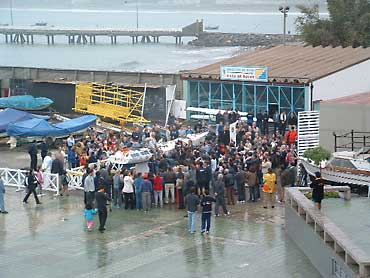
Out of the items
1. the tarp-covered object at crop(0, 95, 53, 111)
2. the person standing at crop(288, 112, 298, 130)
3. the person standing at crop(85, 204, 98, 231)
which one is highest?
the tarp-covered object at crop(0, 95, 53, 111)

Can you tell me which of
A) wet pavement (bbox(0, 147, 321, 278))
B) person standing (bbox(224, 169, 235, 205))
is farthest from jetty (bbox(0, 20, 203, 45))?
wet pavement (bbox(0, 147, 321, 278))

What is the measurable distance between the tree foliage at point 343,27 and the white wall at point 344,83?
1387 centimetres

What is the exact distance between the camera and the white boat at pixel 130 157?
25.0 meters

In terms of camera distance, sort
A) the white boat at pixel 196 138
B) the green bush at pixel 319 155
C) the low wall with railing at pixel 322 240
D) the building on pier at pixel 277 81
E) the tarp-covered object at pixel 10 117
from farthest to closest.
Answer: the building on pier at pixel 277 81 < the tarp-covered object at pixel 10 117 < the white boat at pixel 196 138 < the green bush at pixel 319 155 < the low wall with railing at pixel 322 240

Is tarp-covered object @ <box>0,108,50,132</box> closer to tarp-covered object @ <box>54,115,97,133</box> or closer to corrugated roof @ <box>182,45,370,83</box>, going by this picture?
tarp-covered object @ <box>54,115,97,133</box>

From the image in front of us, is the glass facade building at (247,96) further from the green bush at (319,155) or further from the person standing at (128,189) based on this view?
the person standing at (128,189)

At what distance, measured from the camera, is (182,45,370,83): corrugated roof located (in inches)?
1320

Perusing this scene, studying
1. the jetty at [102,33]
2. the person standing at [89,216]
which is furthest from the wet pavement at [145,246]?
the jetty at [102,33]

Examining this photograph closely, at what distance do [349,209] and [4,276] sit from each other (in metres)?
6.93

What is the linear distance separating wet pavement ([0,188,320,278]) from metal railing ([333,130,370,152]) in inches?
Answer: 136

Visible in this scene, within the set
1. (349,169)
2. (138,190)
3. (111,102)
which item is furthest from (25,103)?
(349,169)

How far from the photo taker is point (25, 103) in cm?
3659

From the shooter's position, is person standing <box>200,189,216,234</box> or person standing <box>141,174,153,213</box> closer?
person standing <box>200,189,216,234</box>

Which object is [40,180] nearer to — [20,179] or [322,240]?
[20,179]
